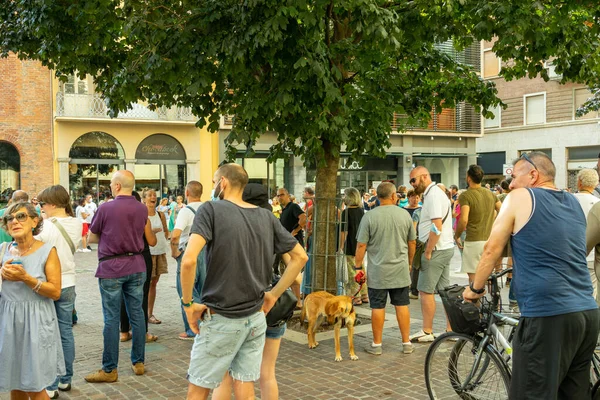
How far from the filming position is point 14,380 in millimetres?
4449

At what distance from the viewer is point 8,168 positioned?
27.8 meters

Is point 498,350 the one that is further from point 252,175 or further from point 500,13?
point 252,175

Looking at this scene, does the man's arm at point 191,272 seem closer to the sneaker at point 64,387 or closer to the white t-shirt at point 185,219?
the sneaker at point 64,387

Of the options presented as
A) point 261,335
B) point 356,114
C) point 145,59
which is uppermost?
point 145,59

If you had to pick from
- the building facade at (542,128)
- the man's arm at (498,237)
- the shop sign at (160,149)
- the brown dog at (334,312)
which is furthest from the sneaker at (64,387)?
the building facade at (542,128)

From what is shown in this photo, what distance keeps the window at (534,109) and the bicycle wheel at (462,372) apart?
35.3 meters

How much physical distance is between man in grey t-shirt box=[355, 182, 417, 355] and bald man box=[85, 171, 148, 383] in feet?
8.22

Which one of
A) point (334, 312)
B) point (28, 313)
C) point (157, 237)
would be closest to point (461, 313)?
point (334, 312)

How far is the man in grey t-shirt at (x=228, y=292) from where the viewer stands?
3.91 meters

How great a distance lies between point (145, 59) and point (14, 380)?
14.8 feet

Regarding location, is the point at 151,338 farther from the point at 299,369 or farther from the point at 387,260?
the point at 387,260

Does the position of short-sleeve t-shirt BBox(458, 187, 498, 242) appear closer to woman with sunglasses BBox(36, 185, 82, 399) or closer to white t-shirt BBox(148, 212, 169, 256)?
white t-shirt BBox(148, 212, 169, 256)

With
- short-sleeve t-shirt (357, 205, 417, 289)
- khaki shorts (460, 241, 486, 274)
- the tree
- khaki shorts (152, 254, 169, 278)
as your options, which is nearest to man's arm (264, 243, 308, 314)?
short-sleeve t-shirt (357, 205, 417, 289)

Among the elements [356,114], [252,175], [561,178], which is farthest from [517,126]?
[356,114]
